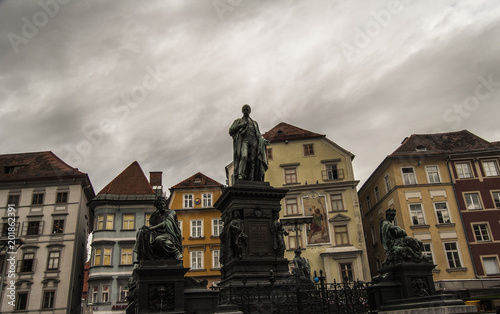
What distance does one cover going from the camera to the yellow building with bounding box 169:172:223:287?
3575cm

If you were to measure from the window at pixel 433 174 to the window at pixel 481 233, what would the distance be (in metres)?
4.63

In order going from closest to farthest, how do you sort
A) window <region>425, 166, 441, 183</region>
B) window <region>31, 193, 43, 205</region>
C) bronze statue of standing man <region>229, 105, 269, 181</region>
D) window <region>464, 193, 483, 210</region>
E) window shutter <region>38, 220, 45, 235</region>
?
bronze statue of standing man <region>229, 105, 269, 181</region> → window <region>464, 193, 483, 210</region> → window <region>425, 166, 441, 183</region> → window shutter <region>38, 220, 45, 235</region> → window <region>31, 193, 43, 205</region>

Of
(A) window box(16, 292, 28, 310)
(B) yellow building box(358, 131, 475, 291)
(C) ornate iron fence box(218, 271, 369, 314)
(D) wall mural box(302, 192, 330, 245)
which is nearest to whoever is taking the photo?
(C) ornate iron fence box(218, 271, 369, 314)

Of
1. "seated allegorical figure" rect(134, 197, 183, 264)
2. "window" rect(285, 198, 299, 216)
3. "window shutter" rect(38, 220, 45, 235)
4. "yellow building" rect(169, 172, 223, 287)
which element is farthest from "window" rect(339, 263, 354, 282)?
"seated allegorical figure" rect(134, 197, 183, 264)

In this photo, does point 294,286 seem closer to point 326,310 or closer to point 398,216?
point 326,310

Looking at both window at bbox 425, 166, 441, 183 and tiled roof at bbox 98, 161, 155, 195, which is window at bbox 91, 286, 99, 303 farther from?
window at bbox 425, 166, 441, 183

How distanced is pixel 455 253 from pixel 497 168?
8286 millimetres

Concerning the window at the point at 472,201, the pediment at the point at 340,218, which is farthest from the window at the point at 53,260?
the window at the point at 472,201

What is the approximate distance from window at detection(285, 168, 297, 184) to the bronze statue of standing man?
23.4 metres

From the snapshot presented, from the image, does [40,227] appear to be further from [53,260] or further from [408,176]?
[408,176]

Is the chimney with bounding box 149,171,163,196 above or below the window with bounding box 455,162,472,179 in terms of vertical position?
above

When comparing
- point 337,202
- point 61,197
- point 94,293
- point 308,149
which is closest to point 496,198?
point 337,202

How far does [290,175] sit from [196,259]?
444 inches

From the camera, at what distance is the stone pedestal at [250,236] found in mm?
11148
